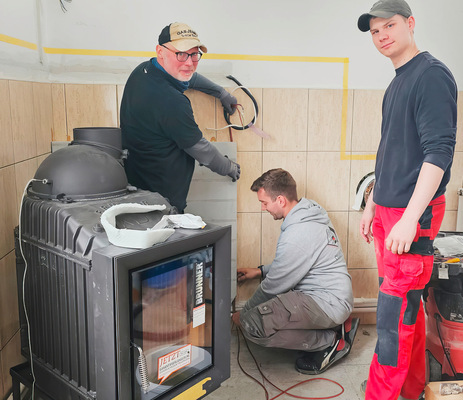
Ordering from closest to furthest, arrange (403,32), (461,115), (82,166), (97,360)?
(97,360) < (82,166) < (403,32) < (461,115)

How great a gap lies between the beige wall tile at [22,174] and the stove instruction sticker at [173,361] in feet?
3.25

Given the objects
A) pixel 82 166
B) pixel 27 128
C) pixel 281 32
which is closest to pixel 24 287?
pixel 82 166

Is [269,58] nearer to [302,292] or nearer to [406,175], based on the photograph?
[406,175]

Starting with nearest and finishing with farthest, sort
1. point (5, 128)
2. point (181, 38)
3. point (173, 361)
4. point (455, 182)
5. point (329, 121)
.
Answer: point (173, 361) < point (5, 128) < point (181, 38) < point (329, 121) < point (455, 182)

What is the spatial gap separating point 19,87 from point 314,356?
1.89m

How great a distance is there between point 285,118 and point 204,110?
478 mm

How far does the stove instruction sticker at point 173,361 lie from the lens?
4.30ft

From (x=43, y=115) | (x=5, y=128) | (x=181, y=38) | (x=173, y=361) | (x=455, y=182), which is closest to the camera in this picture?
(x=173, y=361)

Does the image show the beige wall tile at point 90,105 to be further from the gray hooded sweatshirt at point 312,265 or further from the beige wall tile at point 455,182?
the beige wall tile at point 455,182

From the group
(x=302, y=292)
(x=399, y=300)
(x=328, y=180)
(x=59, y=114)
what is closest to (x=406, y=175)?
(x=399, y=300)

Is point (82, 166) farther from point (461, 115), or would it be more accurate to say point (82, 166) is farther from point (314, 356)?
point (461, 115)

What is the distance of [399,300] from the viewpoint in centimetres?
186

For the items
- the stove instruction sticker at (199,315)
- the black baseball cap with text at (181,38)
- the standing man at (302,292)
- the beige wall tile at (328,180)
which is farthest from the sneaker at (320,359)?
the black baseball cap with text at (181,38)

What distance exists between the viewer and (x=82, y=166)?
1442 millimetres
